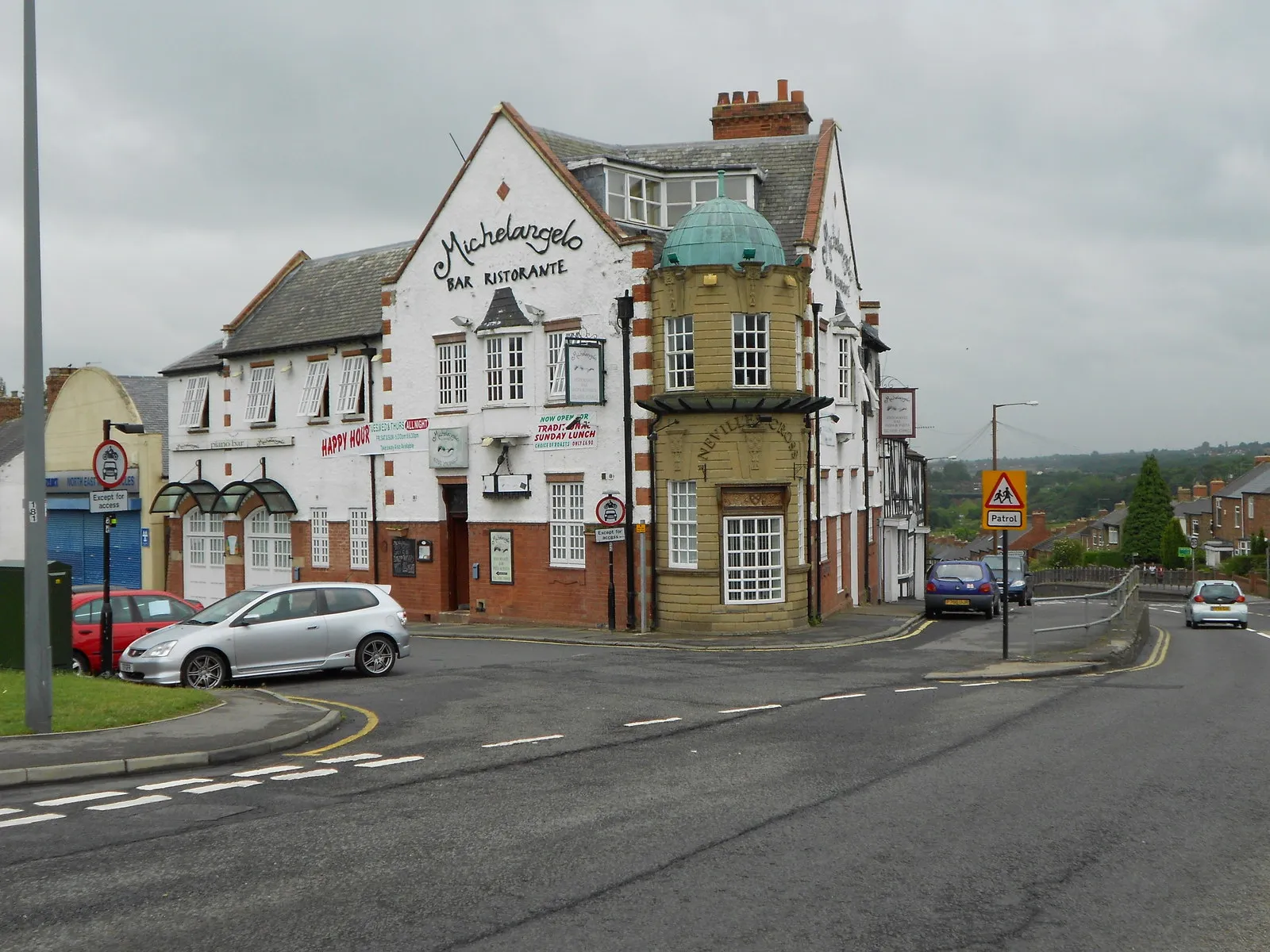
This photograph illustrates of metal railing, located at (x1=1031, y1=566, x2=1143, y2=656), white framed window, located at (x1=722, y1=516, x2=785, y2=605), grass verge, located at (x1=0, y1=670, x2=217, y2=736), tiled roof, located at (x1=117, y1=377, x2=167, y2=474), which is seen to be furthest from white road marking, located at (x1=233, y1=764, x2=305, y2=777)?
tiled roof, located at (x1=117, y1=377, x2=167, y2=474)

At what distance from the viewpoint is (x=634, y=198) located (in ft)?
100

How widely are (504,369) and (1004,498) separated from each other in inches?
528

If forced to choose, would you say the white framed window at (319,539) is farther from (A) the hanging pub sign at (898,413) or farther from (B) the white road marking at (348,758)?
(B) the white road marking at (348,758)

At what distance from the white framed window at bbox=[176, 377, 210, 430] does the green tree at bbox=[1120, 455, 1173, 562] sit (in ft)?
273

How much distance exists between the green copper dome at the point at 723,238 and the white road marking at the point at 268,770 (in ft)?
56.9

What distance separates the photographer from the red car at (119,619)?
19.9 meters

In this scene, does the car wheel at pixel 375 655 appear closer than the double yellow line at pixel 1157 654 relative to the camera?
Yes

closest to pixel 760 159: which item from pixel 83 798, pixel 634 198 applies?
pixel 634 198

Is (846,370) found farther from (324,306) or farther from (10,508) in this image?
(10,508)

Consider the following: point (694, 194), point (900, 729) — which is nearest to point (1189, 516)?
point (694, 194)

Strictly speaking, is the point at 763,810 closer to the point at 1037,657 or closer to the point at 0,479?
the point at 1037,657

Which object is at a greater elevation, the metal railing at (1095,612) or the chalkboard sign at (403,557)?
the chalkboard sign at (403,557)

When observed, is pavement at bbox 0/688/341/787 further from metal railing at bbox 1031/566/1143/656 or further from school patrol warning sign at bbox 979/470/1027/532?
metal railing at bbox 1031/566/1143/656

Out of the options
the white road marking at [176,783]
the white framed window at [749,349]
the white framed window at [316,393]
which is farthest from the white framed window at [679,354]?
the white road marking at [176,783]
